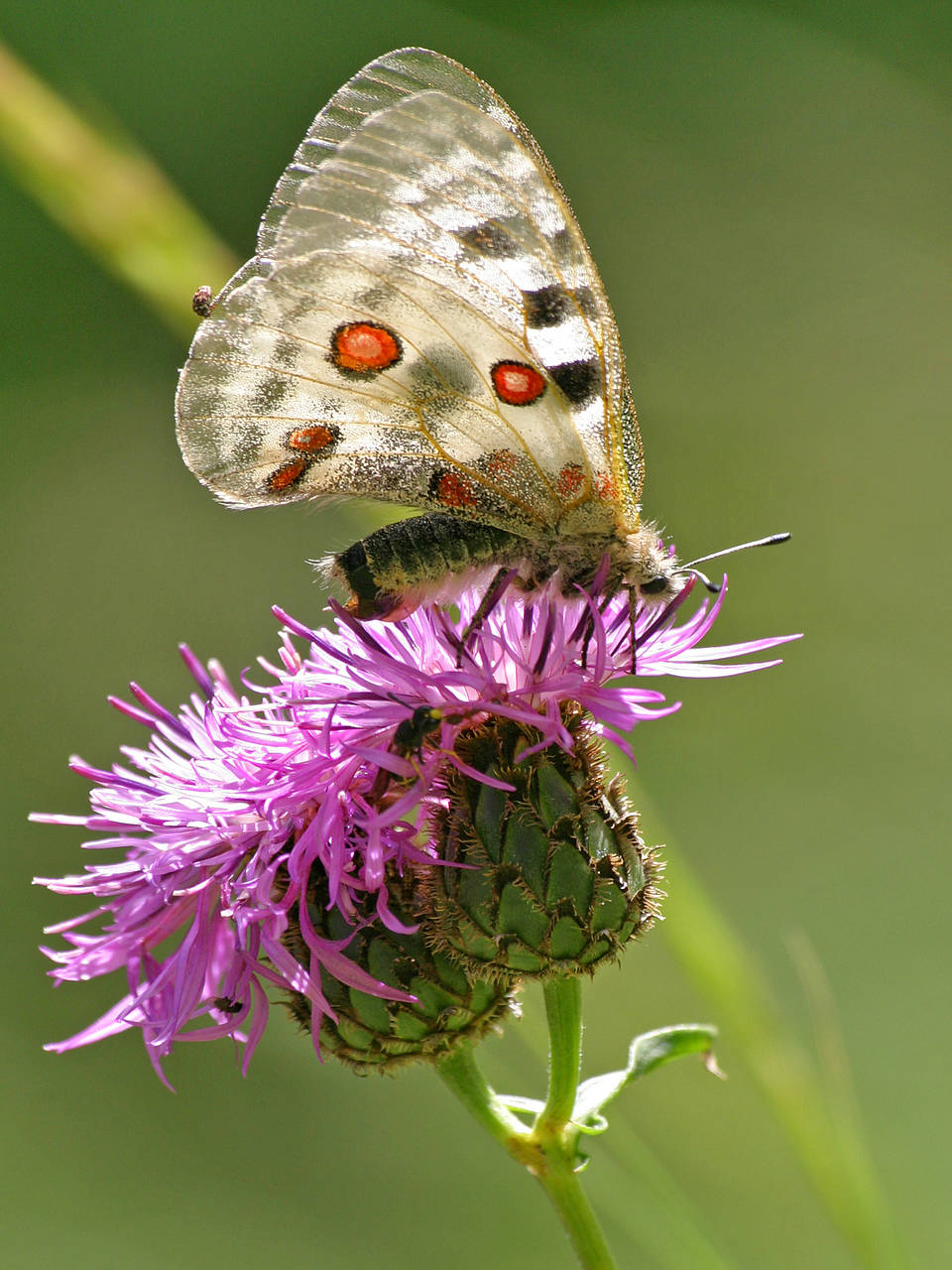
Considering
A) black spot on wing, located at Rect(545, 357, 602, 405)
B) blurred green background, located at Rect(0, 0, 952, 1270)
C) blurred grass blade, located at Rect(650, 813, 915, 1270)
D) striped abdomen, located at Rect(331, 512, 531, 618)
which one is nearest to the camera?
black spot on wing, located at Rect(545, 357, 602, 405)

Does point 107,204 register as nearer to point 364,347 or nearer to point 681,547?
point 364,347

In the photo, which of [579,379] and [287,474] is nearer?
[579,379]

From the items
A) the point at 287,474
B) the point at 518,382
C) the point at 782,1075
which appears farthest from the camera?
the point at 782,1075

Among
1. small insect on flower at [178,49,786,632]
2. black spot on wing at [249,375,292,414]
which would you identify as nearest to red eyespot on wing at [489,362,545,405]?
small insect on flower at [178,49,786,632]

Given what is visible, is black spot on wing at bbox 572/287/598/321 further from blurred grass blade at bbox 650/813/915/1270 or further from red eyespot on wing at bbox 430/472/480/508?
blurred grass blade at bbox 650/813/915/1270

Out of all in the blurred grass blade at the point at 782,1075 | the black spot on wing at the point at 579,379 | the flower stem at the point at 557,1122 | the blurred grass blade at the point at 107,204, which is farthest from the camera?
the blurred grass blade at the point at 107,204

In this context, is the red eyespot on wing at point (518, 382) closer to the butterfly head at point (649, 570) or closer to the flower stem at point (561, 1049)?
the butterfly head at point (649, 570)

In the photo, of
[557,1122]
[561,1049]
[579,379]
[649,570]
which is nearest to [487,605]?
[649,570]

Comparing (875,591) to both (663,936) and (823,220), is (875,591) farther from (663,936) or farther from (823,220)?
(663,936)

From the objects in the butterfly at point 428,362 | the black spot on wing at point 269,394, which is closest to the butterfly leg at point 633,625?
the butterfly at point 428,362
